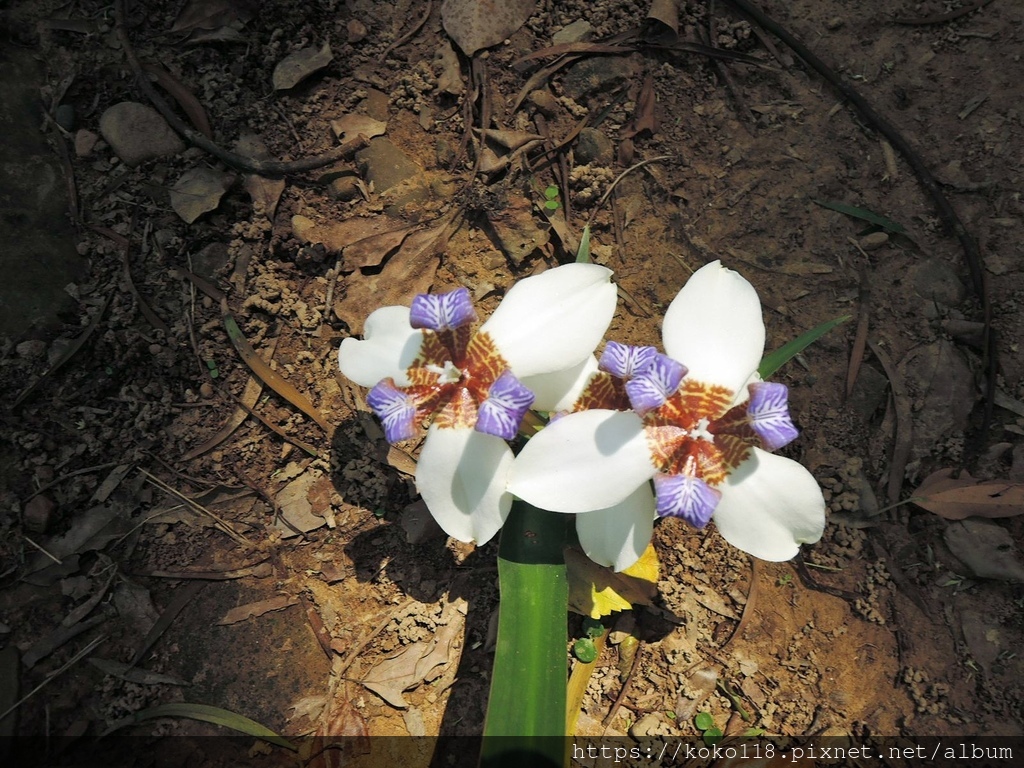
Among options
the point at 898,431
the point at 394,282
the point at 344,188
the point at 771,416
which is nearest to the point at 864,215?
the point at 898,431

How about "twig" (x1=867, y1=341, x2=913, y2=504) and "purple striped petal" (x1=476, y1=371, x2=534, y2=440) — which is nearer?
"purple striped petal" (x1=476, y1=371, x2=534, y2=440)

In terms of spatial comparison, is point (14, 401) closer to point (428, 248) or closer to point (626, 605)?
point (428, 248)

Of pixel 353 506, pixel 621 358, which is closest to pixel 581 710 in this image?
pixel 353 506

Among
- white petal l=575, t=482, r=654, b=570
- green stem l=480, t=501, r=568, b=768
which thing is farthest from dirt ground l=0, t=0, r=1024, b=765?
white petal l=575, t=482, r=654, b=570

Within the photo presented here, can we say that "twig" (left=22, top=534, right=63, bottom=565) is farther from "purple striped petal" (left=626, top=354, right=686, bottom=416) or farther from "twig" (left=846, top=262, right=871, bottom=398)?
"twig" (left=846, top=262, right=871, bottom=398)

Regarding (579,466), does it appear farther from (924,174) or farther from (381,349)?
(924,174)

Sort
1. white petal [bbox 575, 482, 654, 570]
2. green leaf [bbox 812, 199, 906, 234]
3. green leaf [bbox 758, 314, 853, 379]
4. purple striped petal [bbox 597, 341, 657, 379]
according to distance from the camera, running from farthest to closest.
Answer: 1. green leaf [bbox 812, 199, 906, 234]
2. green leaf [bbox 758, 314, 853, 379]
3. white petal [bbox 575, 482, 654, 570]
4. purple striped petal [bbox 597, 341, 657, 379]

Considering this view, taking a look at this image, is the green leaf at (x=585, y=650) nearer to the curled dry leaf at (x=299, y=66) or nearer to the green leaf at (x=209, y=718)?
the green leaf at (x=209, y=718)

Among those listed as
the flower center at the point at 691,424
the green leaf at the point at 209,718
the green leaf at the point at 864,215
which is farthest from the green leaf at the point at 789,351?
the green leaf at the point at 209,718
